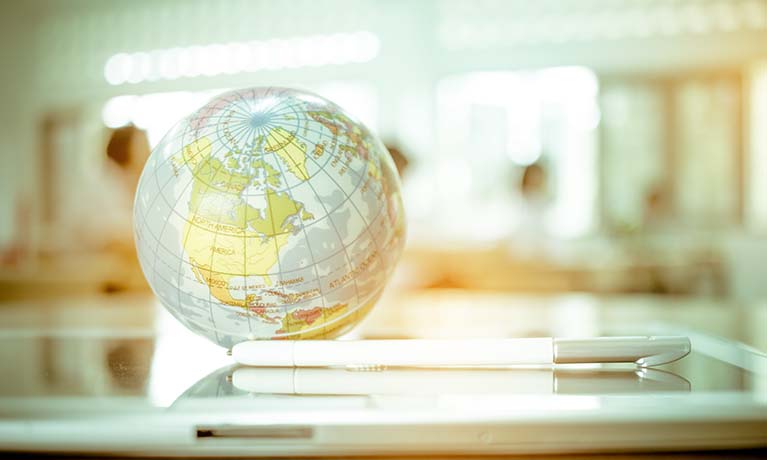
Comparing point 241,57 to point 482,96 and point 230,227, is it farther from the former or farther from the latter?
point 230,227

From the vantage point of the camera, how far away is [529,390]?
0.43 metres

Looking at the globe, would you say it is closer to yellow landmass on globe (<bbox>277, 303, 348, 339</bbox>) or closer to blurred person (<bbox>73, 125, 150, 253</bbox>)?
yellow landmass on globe (<bbox>277, 303, 348, 339</bbox>)

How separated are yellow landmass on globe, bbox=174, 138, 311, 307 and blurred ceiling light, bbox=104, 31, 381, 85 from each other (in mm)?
6958

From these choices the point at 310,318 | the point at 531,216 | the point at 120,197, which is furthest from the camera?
the point at 531,216

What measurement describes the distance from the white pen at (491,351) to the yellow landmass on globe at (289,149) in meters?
0.14

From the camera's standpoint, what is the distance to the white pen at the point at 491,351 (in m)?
0.49

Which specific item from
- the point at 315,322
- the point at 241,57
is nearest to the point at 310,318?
the point at 315,322

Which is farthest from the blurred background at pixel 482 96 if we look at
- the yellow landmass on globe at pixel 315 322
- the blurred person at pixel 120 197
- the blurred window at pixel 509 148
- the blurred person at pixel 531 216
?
the yellow landmass on globe at pixel 315 322

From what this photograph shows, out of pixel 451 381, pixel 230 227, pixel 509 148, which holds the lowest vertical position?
pixel 451 381

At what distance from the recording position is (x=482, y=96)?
719 cm

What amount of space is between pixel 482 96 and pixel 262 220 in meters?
6.90

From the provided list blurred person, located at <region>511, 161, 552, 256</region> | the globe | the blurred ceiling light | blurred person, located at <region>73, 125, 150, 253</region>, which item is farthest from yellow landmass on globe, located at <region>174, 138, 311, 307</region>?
the blurred ceiling light

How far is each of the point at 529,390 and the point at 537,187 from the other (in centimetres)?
471

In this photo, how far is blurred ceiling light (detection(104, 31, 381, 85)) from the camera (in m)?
7.36
